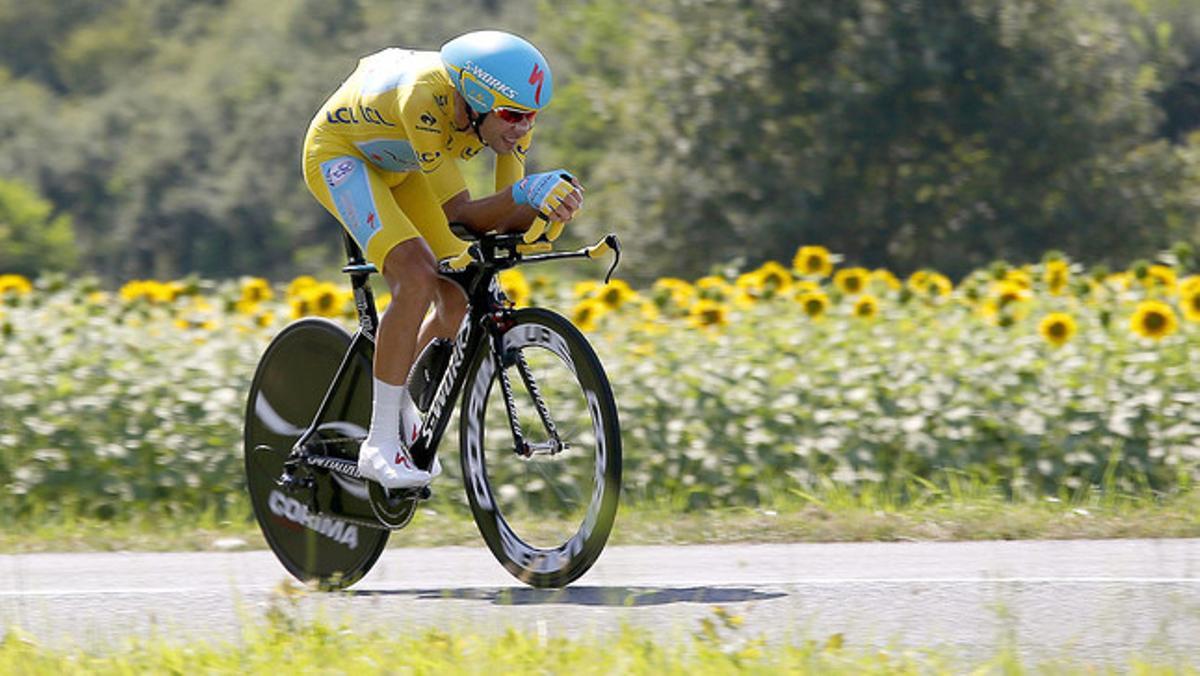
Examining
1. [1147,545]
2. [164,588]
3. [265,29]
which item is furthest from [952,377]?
[265,29]

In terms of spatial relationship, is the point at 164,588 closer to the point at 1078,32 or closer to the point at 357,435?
the point at 357,435

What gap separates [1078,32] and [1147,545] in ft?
60.9

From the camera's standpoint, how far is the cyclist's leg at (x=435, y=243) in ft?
20.7

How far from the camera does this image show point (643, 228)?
24.7 meters

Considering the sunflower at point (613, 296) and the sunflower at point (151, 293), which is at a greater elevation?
the sunflower at point (613, 296)

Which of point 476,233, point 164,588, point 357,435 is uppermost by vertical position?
point 476,233

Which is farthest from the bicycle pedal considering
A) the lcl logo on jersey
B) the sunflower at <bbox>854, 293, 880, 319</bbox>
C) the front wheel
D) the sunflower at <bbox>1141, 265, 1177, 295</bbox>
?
the sunflower at <bbox>1141, 265, 1177, 295</bbox>

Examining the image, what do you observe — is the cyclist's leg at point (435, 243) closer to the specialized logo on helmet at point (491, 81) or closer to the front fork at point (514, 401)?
the front fork at point (514, 401)

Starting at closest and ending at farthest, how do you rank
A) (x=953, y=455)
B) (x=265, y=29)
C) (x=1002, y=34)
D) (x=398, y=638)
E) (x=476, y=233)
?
(x=398, y=638) < (x=476, y=233) < (x=953, y=455) < (x=1002, y=34) < (x=265, y=29)

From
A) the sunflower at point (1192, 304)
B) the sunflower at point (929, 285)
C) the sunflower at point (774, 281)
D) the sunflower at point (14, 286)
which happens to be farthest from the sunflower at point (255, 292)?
the sunflower at point (1192, 304)

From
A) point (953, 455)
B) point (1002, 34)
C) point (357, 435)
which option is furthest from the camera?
point (1002, 34)

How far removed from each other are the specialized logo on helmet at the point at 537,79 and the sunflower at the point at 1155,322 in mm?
3907

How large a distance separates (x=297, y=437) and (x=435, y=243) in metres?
0.91

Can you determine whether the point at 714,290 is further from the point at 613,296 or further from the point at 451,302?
the point at 451,302
